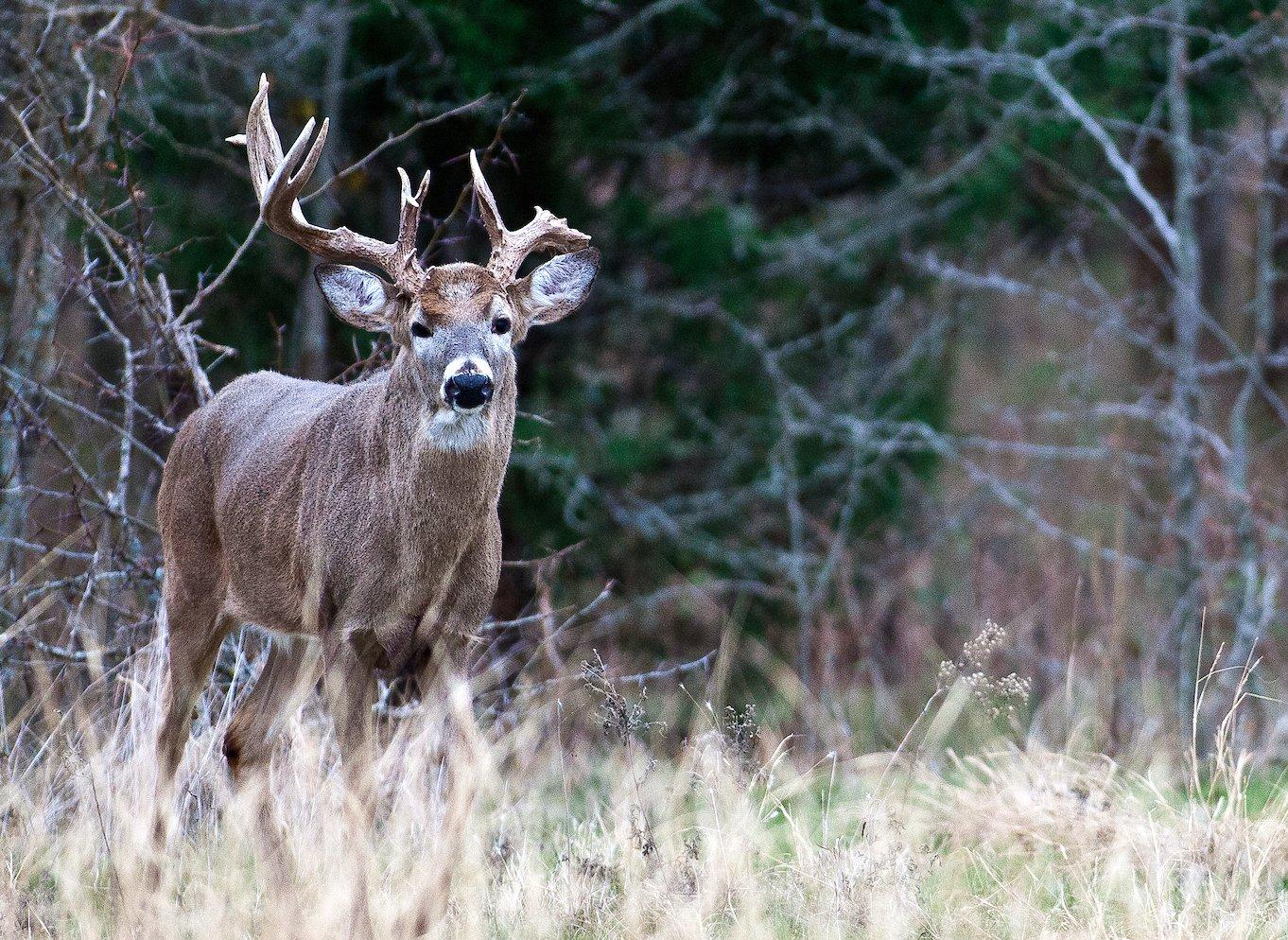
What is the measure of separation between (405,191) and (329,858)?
1.81 meters

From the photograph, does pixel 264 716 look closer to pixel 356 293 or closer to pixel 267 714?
pixel 267 714

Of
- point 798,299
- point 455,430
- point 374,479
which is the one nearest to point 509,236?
point 455,430

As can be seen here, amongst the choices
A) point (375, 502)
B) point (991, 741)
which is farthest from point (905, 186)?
point (375, 502)

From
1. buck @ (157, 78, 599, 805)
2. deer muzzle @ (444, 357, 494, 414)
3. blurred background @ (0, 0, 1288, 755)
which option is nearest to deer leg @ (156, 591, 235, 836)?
buck @ (157, 78, 599, 805)

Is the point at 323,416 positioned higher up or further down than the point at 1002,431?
higher up

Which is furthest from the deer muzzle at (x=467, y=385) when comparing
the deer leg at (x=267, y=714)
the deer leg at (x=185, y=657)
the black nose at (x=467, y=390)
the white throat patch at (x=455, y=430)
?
the deer leg at (x=185, y=657)

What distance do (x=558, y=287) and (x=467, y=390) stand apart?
80 centimetres

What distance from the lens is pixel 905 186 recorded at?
39.1ft

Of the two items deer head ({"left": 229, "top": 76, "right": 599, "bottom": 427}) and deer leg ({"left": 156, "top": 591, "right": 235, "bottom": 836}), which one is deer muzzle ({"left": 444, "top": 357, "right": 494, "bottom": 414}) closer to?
deer head ({"left": 229, "top": 76, "right": 599, "bottom": 427})

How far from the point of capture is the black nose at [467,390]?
450cm

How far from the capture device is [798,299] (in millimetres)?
12352

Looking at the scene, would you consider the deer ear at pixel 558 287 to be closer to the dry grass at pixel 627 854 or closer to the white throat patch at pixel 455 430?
the white throat patch at pixel 455 430

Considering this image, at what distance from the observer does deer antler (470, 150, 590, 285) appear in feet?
16.2

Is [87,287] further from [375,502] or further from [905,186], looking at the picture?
[905,186]
